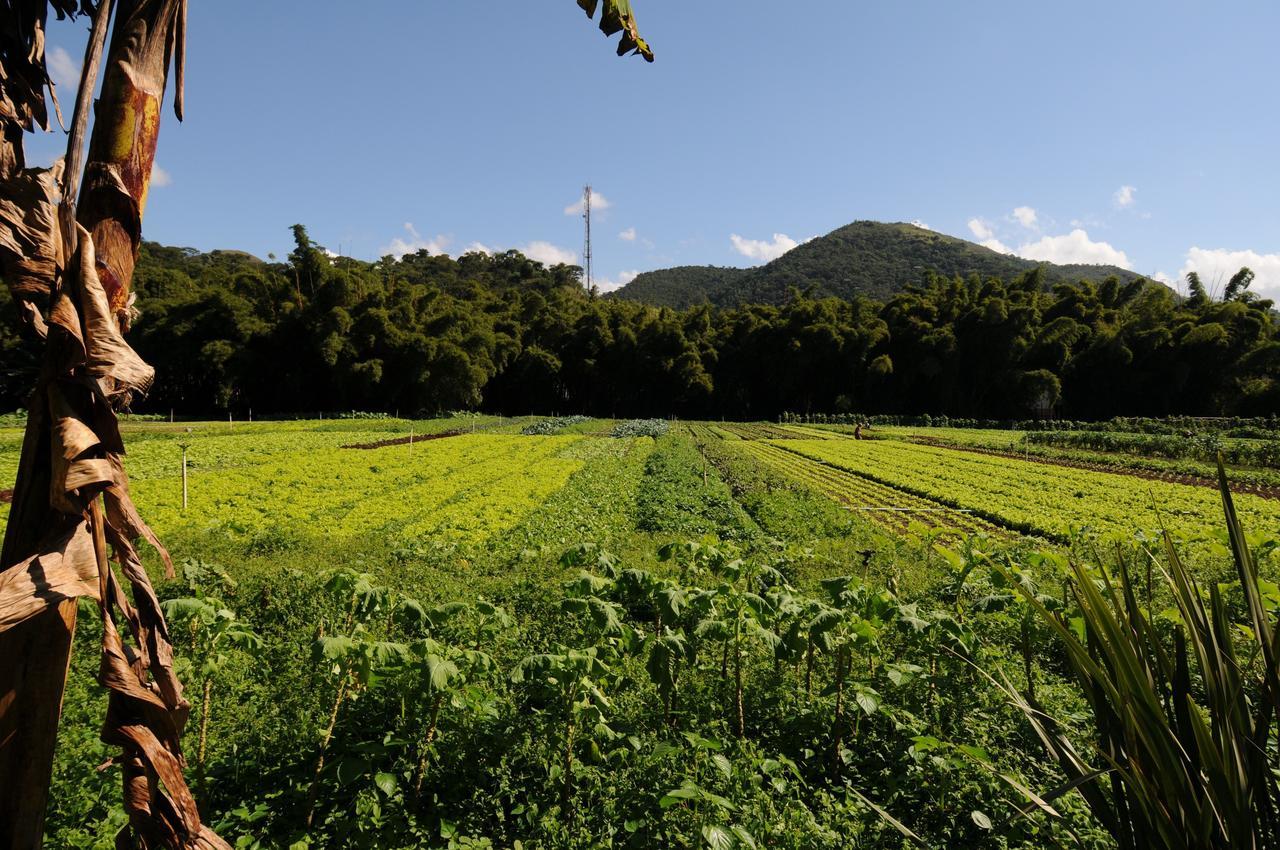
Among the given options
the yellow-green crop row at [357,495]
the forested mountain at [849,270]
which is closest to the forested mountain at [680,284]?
the forested mountain at [849,270]

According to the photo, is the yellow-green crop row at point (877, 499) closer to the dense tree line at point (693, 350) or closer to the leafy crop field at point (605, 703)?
the leafy crop field at point (605, 703)

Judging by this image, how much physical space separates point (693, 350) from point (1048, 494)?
45258mm

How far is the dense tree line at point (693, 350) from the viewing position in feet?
157

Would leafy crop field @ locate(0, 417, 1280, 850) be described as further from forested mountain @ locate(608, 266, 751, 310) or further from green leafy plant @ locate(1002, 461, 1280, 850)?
forested mountain @ locate(608, 266, 751, 310)

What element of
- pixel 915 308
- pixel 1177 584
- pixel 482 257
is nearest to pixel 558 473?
pixel 1177 584

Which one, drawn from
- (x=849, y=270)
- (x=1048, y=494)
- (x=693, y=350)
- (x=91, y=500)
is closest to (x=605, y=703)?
(x=91, y=500)

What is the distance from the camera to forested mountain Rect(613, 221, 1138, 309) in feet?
398

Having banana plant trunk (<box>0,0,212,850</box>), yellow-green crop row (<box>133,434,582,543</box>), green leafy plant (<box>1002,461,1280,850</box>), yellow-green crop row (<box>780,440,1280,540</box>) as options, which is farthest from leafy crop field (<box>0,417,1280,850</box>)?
yellow-green crop row (<box>780,440,1280,540</box>)

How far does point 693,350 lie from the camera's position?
204 ft

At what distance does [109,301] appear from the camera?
1.13 meters

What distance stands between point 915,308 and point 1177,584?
65.0 m

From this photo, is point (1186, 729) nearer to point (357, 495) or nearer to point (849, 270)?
point (357, 495)

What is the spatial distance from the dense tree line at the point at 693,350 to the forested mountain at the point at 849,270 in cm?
5423

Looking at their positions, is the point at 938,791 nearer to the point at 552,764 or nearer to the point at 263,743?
the point at 552,764
